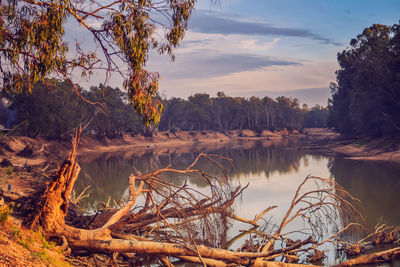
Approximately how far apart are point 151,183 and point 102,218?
4.21ft

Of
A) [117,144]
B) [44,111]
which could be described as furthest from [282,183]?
[117,144]

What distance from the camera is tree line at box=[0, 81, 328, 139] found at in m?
41.2

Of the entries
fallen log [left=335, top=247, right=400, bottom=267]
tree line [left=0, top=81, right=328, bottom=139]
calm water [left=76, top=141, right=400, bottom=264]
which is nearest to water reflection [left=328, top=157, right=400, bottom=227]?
calm water [left=76, top=141, right=400, bottom=264]

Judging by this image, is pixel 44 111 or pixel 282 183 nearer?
pixel 282 183

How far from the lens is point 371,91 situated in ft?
130

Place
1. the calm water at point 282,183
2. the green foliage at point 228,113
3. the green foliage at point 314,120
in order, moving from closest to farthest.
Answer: the calm water at point 282,183 → the green foliage at point 228,113 → the green foliage at point 314,120

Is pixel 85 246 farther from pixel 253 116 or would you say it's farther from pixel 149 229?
pixel 253 116

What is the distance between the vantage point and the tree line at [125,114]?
135 ft

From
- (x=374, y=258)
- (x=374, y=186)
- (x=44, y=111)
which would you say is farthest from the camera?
(x=44, y=111)

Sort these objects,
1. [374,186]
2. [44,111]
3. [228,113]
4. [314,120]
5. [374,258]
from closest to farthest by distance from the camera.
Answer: [374,258]
[374,186]
[44,111]
[228,113]
[314,120]

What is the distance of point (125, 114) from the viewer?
63125 mm

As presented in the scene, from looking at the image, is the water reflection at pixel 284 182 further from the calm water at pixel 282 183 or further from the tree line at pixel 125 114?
the tree line at pixel 125 114

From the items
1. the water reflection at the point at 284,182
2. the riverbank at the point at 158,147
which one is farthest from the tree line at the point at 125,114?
the water reflection at the point at 284,182

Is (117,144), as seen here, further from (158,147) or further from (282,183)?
(282,183)
